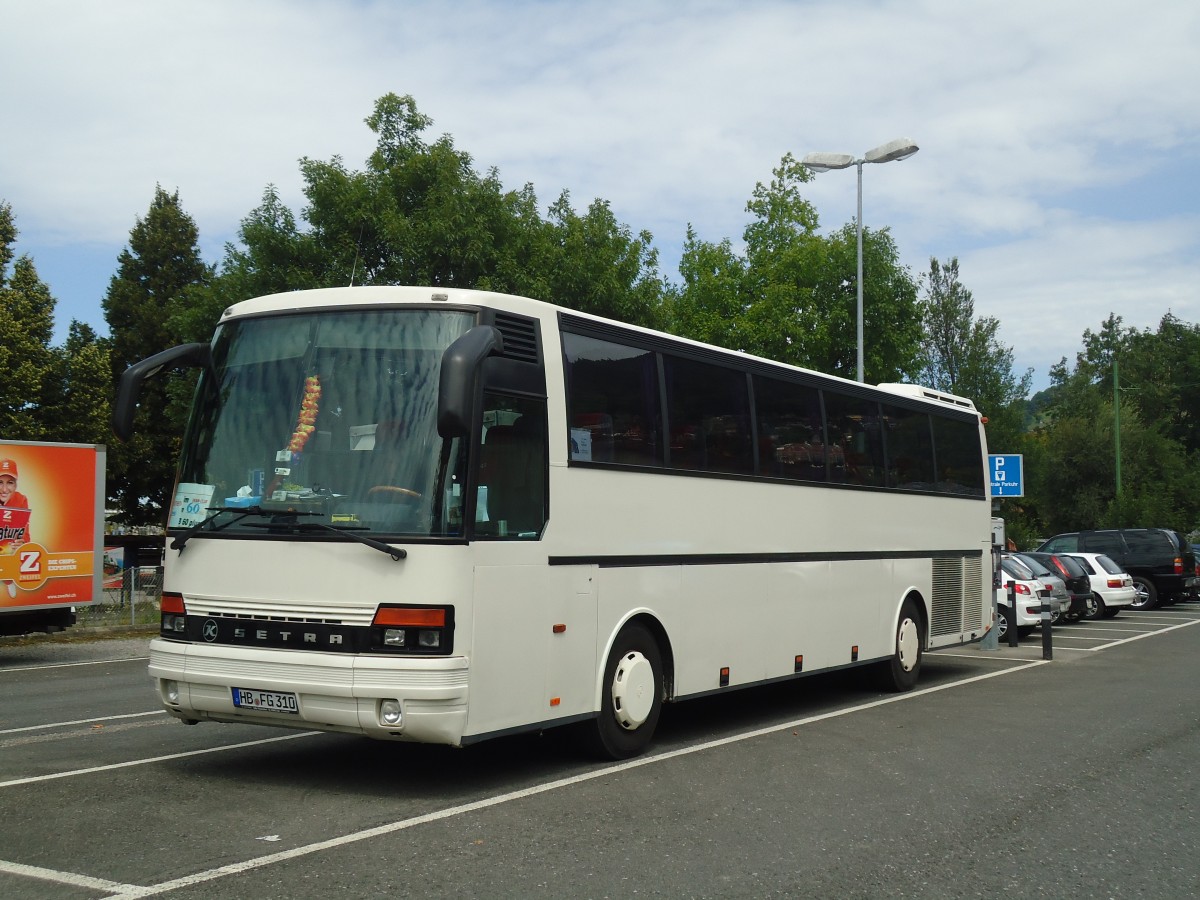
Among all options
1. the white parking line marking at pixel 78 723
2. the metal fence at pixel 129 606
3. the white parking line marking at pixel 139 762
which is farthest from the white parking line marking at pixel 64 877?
the metal fence at pixel 129 606

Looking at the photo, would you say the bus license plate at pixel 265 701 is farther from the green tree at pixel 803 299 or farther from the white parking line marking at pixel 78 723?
the green tree at pixel 803 299

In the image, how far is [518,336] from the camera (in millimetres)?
8492

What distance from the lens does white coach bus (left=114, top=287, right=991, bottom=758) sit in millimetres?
7613

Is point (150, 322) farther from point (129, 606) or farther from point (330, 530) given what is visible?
point (330, 530)

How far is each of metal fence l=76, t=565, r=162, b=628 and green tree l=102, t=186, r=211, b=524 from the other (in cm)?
2162

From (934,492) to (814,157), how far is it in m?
12.3

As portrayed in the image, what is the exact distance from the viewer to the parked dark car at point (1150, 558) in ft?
115

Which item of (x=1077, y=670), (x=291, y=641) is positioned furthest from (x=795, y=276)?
(x=291, y=641)

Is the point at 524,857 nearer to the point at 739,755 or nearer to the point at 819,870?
the point at 819,870

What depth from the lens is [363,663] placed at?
753cm

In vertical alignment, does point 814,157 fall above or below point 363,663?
above

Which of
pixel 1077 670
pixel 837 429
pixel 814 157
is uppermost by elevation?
pixel 814 157

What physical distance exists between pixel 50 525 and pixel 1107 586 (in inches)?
921

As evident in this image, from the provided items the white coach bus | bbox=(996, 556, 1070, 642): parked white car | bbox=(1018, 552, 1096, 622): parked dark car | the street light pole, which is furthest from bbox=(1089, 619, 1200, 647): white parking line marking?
the white coach bus
